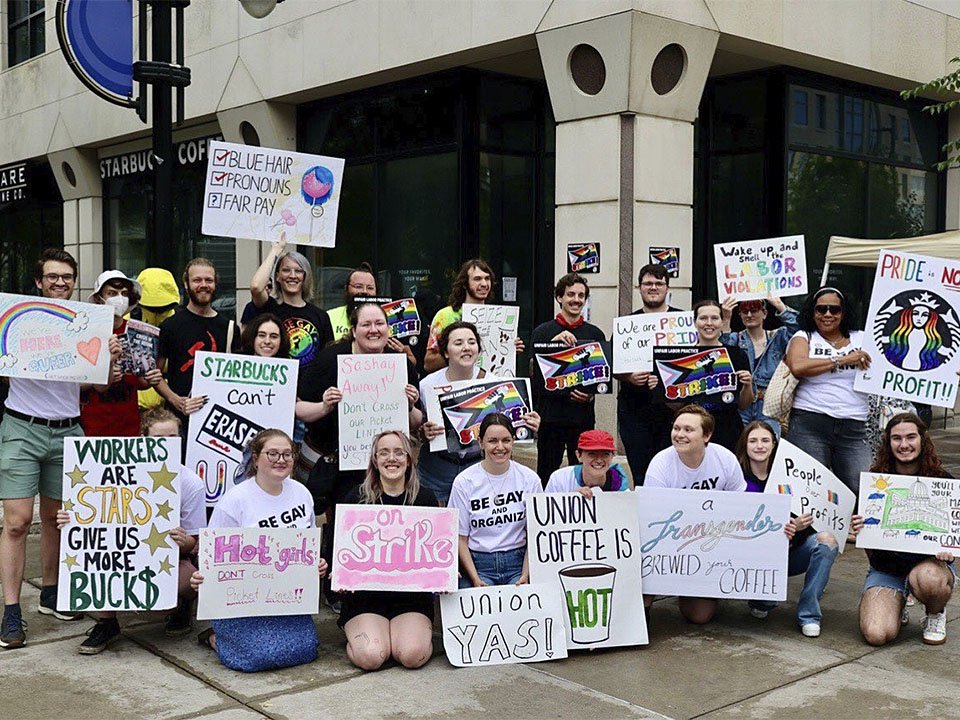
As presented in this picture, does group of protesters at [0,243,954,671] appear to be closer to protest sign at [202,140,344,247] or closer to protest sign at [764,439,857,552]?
protest sign at [764,439,857,552]

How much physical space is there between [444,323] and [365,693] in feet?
9.14

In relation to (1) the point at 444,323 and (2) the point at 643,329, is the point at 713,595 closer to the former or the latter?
(2) the point at 643,329

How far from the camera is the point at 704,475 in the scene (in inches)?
224

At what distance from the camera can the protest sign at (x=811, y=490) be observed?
5.56 m

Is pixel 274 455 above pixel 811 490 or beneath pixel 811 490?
above

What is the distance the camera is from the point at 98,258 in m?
19.5

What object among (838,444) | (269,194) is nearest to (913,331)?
(838,444)

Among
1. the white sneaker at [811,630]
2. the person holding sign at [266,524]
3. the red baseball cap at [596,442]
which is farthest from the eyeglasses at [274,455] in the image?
the white sneaker at [811,630]

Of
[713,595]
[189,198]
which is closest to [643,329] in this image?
[713,595]

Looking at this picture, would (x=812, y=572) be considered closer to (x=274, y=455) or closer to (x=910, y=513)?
(x=910, y=513)

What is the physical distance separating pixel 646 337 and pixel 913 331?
1581 millimetres

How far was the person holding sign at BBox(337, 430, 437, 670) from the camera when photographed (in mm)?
4914

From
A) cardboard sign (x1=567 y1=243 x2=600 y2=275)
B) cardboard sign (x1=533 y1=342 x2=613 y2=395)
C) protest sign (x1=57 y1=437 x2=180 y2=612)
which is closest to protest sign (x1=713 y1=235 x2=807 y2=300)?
cardboard sign (x1=533 y1=342 x2=613 y2=395)

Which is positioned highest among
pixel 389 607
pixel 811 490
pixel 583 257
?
pixel 583 257
